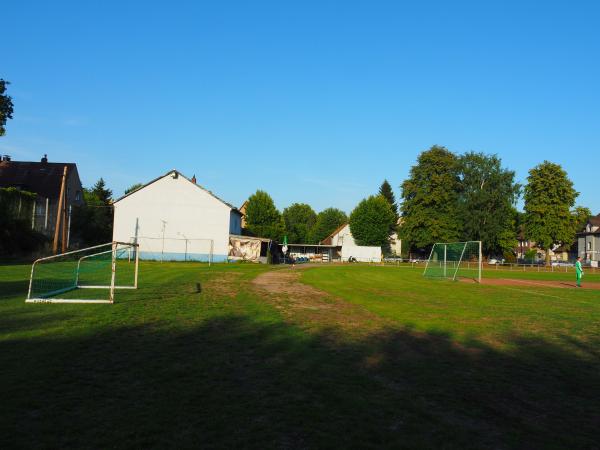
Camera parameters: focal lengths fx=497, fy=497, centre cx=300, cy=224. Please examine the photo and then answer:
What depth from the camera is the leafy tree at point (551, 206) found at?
2798 inches

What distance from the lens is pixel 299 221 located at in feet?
472

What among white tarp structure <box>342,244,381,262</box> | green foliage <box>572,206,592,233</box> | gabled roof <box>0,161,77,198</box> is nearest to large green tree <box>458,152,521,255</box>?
green foliage <box>572,206,592,233</box>

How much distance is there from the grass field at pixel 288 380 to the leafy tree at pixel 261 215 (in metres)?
68.4

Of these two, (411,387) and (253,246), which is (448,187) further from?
(411,387)

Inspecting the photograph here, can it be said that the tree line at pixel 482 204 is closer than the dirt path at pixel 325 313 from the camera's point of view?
No

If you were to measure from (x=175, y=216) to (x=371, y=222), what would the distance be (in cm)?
4643

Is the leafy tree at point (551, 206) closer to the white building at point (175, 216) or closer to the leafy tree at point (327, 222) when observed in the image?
the white building at point (175, 216)

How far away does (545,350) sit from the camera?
31.1 feet

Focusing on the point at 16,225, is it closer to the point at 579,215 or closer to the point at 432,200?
the point at 432,200

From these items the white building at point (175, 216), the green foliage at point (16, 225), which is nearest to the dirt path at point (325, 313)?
the green foliage at point (16, 225)

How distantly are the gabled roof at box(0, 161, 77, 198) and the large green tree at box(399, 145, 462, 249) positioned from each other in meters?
46.3

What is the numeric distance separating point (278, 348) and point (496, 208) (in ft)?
233

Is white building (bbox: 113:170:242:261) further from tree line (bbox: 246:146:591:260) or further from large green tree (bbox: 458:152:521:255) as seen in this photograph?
large green tree (bbox: 458:152:521:255)

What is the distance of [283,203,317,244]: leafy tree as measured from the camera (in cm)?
12706
